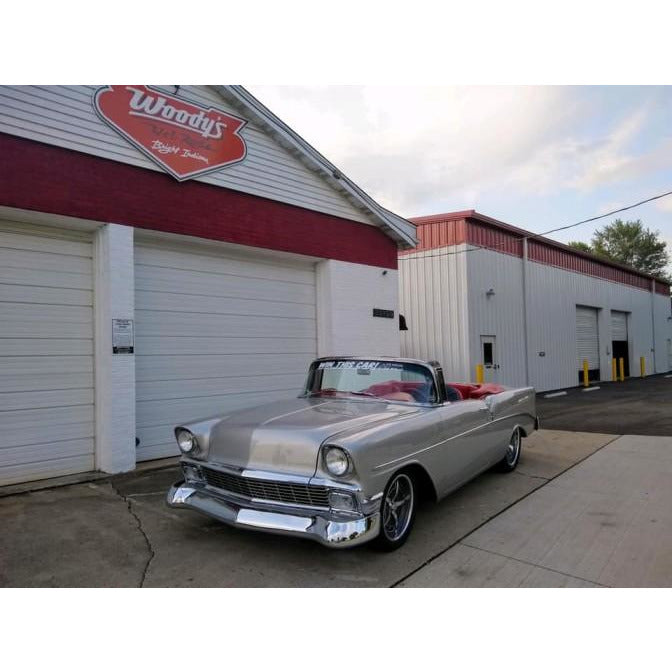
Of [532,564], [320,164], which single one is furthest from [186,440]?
[320,164]

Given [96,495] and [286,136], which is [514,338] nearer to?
[286,136]

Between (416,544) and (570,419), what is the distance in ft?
24.1

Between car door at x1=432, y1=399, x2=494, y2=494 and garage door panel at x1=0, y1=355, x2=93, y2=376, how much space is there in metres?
4.13

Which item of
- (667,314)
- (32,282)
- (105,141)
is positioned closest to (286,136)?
(105,141)

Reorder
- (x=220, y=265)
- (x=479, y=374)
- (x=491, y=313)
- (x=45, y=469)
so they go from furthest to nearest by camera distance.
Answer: (x=491, y=313) < (x=479, y=374) < (x=220, y=265) < (x=45, y=469)

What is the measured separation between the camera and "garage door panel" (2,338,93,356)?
5230 millimetres

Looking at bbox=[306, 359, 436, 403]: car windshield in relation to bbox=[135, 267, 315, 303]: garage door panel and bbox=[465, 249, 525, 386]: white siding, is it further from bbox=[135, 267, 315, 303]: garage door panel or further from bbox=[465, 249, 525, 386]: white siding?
bbox=[465, 249, 525, 386]: white siding

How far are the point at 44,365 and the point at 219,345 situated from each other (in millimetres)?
2279

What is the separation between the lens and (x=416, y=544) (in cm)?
355

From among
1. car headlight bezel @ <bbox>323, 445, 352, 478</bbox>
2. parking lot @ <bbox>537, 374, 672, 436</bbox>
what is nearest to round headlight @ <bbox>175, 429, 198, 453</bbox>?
car headlight bezel @ <bbox>323, 445, 352, 478</bbox>

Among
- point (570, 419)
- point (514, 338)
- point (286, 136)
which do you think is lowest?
point (570, 419)

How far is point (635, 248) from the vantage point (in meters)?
47.3

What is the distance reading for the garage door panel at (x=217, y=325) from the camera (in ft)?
21.0

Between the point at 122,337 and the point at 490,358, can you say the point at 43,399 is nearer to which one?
the point at 122,337
